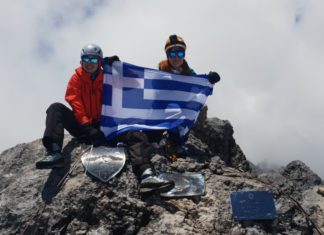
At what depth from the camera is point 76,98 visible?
8672mm

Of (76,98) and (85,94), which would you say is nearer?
(76,98)

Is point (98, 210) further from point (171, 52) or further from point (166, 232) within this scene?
point (171, 52)

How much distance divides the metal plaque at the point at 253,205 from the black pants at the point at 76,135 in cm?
165

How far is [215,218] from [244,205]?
54cm

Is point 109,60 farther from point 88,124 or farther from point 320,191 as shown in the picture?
point 320,191

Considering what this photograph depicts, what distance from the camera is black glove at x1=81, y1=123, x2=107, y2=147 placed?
844 centimetres

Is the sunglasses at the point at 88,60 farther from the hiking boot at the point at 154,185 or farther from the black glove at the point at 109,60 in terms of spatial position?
the hiking boot at the point at 154,185

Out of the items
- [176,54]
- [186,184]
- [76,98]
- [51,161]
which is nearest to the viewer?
[51,161]

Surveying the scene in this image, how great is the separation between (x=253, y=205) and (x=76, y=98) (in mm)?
4024

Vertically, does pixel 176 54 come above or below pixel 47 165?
above

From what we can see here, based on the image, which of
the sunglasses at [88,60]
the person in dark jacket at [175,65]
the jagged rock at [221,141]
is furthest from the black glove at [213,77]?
the sunglasses at [88,60]

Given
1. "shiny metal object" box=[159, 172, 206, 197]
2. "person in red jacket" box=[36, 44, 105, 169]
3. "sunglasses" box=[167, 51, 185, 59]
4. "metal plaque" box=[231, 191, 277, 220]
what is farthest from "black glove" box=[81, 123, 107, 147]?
"metal plaque" box=[231, 191, 277, 220]

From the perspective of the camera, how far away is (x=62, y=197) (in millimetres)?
7359

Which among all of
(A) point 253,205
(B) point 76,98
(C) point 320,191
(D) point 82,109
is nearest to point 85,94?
(B) point 76,98
